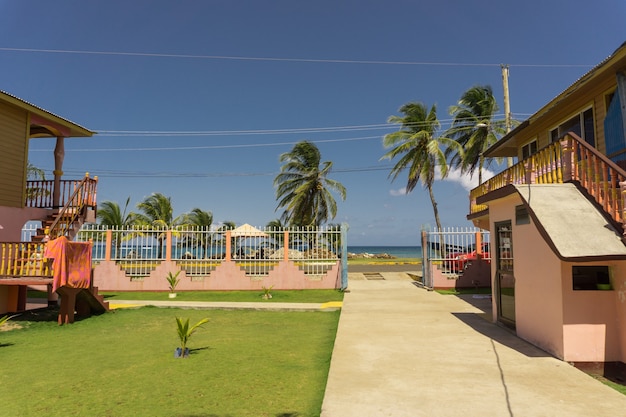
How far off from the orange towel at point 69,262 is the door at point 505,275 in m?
9.64

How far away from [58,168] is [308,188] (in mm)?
13521

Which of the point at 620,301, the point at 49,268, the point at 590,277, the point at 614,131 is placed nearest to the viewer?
the point at 620,301

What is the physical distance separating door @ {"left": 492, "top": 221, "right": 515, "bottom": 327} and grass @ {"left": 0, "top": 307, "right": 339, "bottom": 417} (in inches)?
144

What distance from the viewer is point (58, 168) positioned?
1359 cm

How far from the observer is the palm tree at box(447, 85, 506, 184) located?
22209 millimetres

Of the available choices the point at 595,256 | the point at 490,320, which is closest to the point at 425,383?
the point at 595,256

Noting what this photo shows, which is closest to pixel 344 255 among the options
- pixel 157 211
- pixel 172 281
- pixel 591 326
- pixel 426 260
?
pixel 426 260

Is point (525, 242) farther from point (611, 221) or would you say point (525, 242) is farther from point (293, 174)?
point (293, 174)

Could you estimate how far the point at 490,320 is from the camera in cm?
913

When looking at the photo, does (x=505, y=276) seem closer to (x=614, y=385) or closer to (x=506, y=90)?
(x=614, y=385)

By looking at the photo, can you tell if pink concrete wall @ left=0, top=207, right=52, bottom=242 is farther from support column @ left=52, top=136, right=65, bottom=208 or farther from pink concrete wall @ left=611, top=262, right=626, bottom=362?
pink concrete wall @ left=611, top=262, right=626, bottom=362

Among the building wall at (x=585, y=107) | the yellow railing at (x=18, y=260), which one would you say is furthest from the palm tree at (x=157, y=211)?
the building wall at (x=585, y=107)

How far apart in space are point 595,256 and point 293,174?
20.0m

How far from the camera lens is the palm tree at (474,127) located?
2221 centimetres
